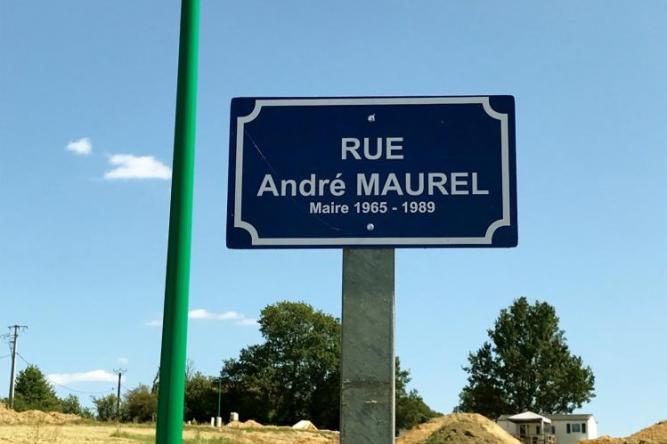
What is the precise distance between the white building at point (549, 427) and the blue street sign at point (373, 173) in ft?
189

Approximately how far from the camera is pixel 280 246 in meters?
4.55

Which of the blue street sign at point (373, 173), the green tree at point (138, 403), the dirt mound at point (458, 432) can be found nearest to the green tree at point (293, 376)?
the green tree at point (138, 403)

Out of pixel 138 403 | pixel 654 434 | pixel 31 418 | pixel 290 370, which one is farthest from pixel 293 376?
pixel 654 434

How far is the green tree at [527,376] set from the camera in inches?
3024

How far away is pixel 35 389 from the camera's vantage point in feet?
248

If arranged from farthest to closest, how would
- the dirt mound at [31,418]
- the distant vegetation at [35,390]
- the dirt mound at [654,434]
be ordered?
the distant vegetation at [35,390]
the dirt mound at [654,434]
the dirt mound at [31,418]

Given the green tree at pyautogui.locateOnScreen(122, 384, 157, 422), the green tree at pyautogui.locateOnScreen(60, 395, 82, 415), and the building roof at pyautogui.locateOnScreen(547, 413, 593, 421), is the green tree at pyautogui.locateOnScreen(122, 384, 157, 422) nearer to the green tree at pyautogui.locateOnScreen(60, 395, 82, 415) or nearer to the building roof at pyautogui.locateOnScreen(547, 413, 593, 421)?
the green tree at pyautogui.locateOnScreen(60, 395, 82, 415)

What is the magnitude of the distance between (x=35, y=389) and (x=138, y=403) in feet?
30.2

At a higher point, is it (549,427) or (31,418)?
(31,418)

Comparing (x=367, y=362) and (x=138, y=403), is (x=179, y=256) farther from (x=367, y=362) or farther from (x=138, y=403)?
(x=138, y=403)

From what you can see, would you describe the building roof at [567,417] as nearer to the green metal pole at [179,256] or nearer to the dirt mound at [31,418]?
the dirt mound at [31,418]

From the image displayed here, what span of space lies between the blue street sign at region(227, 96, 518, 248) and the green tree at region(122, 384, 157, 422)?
73.7m

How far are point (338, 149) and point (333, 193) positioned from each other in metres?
0.25

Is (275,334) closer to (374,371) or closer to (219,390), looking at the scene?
(219,390)
